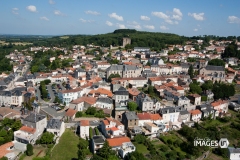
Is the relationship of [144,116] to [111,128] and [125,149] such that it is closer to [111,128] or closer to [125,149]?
[111,128]

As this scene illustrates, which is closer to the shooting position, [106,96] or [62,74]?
[106,96]

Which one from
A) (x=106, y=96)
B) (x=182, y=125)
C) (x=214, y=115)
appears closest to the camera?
(x=182, y=125)

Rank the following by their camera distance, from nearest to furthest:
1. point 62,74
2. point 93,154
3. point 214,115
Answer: point 93,154 < point 214,115 < point 62,74

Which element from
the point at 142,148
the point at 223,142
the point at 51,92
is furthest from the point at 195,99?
the point at 51,92

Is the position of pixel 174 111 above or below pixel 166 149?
above

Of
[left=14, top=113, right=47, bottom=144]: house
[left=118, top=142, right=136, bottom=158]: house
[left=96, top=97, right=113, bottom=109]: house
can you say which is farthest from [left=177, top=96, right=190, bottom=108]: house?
[left=14, top=113, right=47, bottom=144]: house

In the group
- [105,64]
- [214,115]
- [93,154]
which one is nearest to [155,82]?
[214,115]

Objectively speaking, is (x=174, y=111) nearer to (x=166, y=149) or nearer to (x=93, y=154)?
(x=166, y=149)
